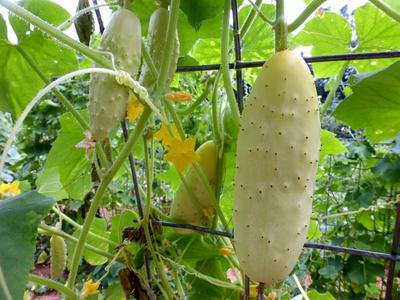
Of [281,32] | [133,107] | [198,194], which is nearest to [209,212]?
[198,194]

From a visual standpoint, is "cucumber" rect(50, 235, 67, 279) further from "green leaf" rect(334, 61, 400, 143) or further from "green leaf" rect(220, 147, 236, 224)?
"green leaf" rect(334, 61, 400, 143)

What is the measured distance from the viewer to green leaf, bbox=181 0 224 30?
2.10 feet

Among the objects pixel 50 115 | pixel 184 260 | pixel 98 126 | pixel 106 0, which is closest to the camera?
pixel 98 126

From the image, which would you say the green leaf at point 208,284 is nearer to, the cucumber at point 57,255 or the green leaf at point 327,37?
the cucumber at point 57,255

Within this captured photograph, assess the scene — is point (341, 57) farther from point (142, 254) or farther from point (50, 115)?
point (50, 115)

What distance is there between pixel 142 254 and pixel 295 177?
49cm

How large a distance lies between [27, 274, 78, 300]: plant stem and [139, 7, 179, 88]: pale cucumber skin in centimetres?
30

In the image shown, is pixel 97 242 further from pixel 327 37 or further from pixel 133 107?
pixel 327 37

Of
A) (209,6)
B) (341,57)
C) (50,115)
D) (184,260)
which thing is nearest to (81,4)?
(209,6)

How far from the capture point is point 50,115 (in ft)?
9.79

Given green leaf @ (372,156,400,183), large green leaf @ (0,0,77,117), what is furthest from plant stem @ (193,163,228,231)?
green leaf @ (372,156,400,183)

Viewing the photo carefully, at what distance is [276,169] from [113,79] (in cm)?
21

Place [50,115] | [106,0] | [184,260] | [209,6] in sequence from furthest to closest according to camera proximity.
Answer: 1. [50,115]
2. [184,260]
3. [106,0]
4. [209,6]

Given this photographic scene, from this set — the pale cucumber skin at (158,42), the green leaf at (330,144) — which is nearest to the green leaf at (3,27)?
the pale cucumber skin at (158,42)
